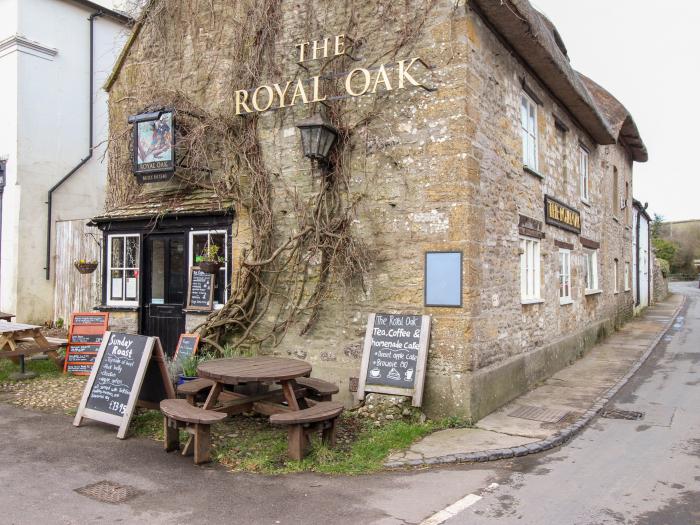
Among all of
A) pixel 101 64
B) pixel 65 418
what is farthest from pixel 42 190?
pixel 65 418

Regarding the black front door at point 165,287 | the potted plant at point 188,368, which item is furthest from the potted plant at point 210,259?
the potted plant at point 188,368

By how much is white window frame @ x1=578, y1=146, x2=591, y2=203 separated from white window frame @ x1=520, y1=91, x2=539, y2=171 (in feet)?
11.7

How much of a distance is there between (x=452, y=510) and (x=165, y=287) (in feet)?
21.3

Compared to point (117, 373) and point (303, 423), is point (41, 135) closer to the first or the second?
point (117, 373)

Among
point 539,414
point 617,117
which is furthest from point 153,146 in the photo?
point 617,117

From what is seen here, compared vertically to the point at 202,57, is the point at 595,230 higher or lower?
lower

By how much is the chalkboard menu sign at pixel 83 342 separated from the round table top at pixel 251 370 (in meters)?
3.91

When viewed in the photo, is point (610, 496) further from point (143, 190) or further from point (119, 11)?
point (119, 11)

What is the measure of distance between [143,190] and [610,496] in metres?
8.47

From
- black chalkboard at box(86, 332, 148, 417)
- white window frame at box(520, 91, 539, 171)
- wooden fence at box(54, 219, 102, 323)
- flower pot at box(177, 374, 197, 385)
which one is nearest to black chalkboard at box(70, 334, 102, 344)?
flower pot at box(177, 374, 197, 385)

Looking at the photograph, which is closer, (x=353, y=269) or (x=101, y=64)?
(x=353, y=269)

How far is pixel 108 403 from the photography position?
6.70 metres

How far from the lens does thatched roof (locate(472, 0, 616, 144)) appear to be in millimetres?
7602

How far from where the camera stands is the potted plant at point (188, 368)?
7878 mm
